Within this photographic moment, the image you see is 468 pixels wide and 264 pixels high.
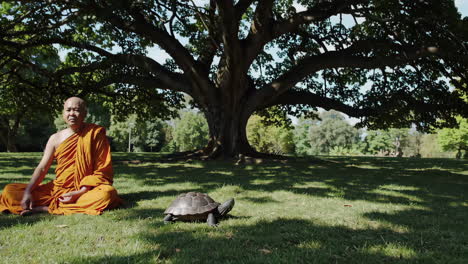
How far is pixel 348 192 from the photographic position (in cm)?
680

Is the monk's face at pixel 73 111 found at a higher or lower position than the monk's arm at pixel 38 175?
higher

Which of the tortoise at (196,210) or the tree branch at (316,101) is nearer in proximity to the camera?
the tortoise at (196,210)

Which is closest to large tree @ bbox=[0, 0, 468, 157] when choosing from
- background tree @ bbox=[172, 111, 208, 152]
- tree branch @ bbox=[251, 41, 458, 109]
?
tree branch @ bbox=[251, 41, 458, 109]

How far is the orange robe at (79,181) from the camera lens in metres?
4.96

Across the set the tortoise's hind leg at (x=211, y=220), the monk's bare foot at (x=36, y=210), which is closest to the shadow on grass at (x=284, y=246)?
the tortoise's hind leg at (x=211, y=220)

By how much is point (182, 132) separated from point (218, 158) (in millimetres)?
58157

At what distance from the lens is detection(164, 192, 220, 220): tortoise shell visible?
4.27 metres

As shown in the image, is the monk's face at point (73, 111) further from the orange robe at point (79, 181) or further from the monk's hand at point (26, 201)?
the monk's hand at point (26, 201)

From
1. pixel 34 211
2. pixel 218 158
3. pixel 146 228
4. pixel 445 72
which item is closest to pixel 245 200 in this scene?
pixel 146 228

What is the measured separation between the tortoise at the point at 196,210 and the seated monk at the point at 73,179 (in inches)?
51.6

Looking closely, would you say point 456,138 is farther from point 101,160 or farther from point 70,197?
point 70,197

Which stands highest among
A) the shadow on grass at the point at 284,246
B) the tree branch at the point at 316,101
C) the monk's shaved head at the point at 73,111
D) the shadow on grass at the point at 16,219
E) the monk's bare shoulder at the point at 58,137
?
the tree branch at the point at 316,101

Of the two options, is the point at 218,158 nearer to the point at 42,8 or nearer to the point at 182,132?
the point at 42,8

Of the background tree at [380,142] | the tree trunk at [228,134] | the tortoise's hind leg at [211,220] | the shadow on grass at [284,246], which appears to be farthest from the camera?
the background tree at [380,142]
